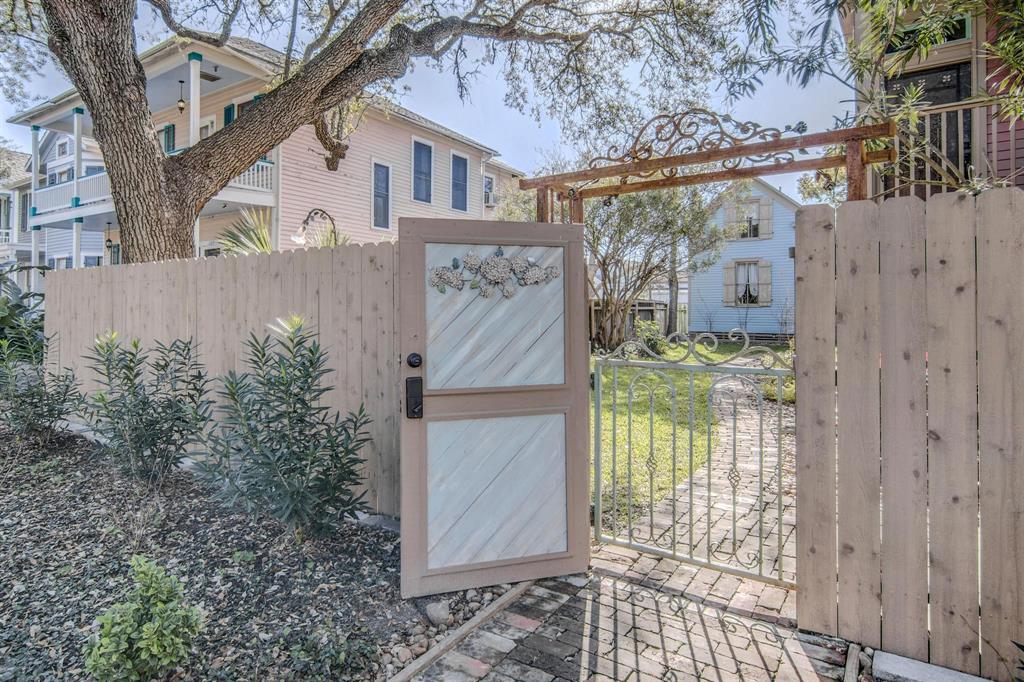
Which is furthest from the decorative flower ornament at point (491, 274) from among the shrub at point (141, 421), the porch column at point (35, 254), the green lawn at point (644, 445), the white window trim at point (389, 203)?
the porch column at point (35, 254)

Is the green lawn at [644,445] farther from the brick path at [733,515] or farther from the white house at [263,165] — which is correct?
the white house at [263,165]

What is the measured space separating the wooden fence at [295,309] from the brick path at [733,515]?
180 cm

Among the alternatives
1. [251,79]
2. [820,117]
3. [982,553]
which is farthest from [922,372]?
[251,79]

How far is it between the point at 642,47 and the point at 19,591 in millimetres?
9408

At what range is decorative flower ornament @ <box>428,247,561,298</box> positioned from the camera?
3.05 meters

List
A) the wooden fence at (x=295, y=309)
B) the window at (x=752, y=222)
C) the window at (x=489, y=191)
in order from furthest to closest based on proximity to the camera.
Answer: the window at (x=752, y=222) → the window at (x=489, y=191) → the wooden fence at (x=295, y=309)

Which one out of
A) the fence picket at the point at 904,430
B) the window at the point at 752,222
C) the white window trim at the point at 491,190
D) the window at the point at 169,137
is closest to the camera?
the fence picket at the point at 904,430

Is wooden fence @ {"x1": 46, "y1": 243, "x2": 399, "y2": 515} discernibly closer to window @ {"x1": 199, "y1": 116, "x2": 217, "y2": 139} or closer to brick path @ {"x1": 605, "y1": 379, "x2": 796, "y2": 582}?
brick path @ {"x1": 605, "y1": 379, "x2": 796, "y2": 582}

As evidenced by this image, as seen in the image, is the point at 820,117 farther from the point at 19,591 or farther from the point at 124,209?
the point at 124,209

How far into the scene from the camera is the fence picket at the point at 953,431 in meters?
2.21

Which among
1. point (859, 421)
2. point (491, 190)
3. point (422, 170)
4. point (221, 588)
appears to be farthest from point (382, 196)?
point (859, 421)

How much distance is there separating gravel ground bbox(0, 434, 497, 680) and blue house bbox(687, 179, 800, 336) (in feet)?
60.3

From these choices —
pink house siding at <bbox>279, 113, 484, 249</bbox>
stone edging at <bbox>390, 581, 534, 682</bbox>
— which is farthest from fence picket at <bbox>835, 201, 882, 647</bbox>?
pink house siding at <bbox>279, 113, 484, 249</bbox>

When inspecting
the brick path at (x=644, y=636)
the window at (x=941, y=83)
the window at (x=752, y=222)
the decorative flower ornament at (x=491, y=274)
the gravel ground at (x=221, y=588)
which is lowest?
the brick path at (x=644, y=636)
